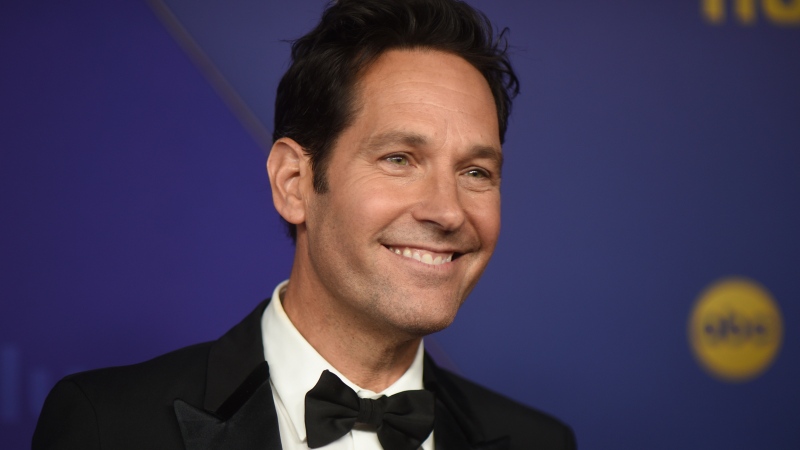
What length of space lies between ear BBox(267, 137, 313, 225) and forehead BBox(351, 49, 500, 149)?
17 cm

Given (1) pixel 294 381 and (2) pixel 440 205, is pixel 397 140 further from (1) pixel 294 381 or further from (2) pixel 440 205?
(1) pixel 294 381

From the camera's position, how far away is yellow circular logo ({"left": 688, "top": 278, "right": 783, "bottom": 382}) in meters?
3.29

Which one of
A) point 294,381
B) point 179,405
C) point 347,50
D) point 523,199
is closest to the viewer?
point 179,405

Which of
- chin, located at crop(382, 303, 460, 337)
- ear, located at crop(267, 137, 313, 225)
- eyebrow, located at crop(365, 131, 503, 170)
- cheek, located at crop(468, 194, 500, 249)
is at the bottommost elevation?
chin, located at crop(382, 303, 460, 337)

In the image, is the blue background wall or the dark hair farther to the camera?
the blue background wall

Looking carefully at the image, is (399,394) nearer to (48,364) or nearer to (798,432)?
(48,364)

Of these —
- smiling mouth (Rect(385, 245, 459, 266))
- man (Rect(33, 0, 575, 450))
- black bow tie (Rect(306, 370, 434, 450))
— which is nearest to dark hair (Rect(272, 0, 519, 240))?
man (Rect(33, 0, 575, 450))

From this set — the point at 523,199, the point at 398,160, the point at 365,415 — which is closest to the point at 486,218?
the point at 398,160

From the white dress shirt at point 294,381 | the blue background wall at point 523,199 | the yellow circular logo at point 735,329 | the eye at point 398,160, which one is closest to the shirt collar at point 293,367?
the white dress shirt at point 294,381

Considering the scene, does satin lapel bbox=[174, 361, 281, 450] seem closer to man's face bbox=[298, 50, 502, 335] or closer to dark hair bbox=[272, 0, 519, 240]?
man's face bbox=[298, 50, 502, 335]

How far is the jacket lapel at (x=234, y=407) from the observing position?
6.65ft

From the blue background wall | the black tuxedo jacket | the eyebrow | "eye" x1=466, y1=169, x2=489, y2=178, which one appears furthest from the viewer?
the blue background wall

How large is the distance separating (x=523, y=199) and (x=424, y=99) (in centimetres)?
111

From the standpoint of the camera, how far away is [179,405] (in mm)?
2045
